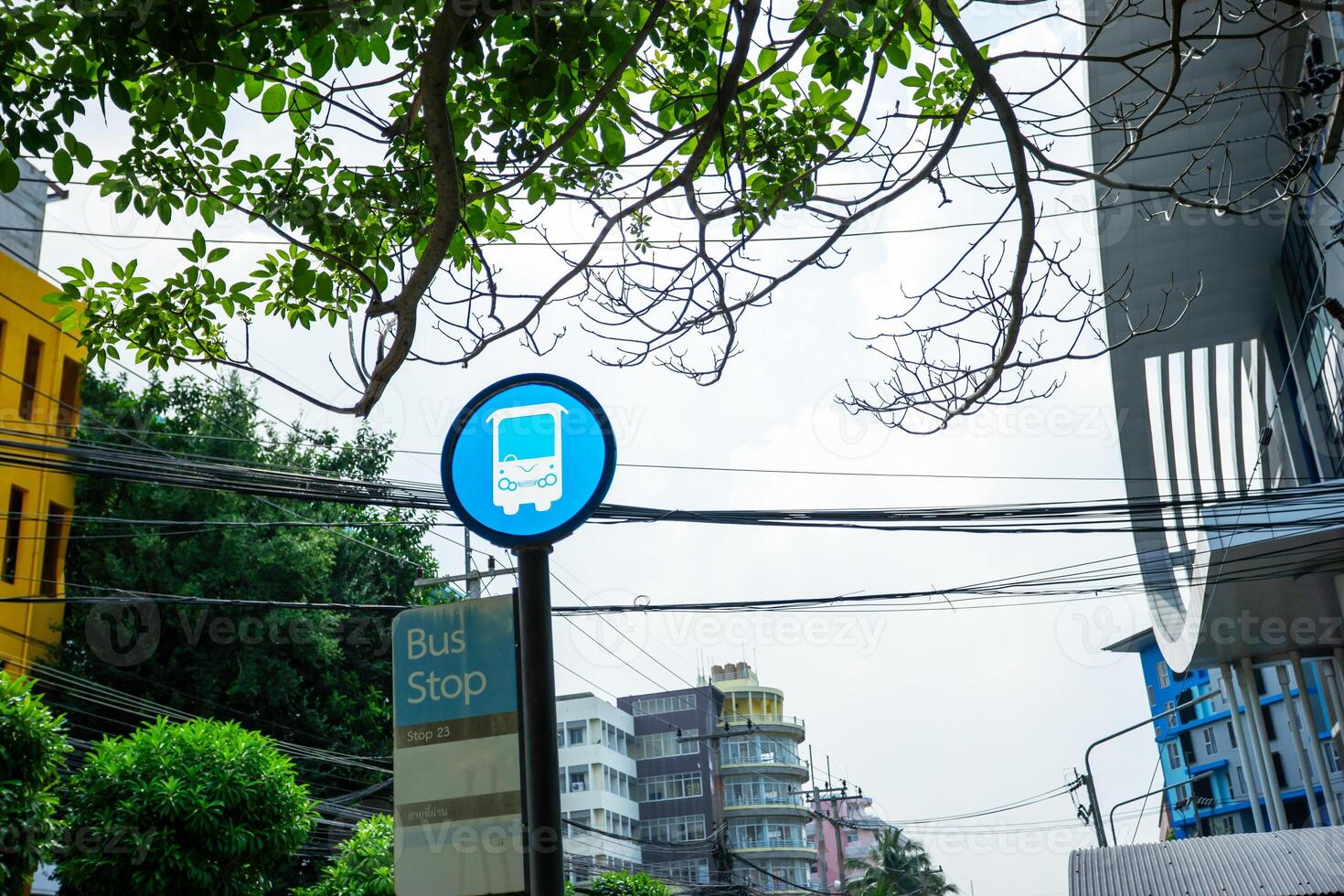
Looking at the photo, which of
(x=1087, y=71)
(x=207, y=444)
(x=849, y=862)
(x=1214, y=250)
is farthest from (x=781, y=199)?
(x=849, y=862)

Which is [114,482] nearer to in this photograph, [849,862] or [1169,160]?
[1169,160]

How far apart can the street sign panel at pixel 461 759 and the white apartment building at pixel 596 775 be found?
51278 mm

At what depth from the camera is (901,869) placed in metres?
58.7

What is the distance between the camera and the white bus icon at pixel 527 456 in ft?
8.80

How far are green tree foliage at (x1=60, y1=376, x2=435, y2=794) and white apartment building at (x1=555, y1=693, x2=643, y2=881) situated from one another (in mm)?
32792

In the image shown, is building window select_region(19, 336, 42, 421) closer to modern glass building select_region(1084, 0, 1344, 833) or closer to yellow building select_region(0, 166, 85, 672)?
yellow building select_region(0, 166, 85, 672)

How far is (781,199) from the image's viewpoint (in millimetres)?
3910

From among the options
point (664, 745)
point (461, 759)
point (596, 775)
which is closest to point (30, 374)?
point (461, 759)

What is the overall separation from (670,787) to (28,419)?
1750 inches

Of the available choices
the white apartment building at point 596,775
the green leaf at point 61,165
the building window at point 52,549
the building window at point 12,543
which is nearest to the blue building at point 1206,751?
the white apartment building at point 596,775

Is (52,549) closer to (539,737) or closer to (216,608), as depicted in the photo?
(216,608)

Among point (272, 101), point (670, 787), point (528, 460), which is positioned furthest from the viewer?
point (670, 787)

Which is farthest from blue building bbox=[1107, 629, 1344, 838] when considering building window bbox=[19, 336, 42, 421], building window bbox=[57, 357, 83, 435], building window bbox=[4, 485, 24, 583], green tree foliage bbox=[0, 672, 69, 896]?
green tree foliage bbox=[0, 672, 69, 896]

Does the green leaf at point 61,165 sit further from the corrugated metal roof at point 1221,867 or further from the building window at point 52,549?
the building window at point 52,549
